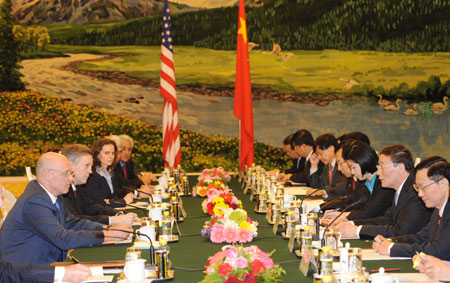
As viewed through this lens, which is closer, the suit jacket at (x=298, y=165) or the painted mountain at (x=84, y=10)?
the suit jacket at (x=298, y=165)

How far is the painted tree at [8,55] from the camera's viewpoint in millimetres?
11016

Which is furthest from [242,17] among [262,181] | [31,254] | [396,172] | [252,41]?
[31,254]

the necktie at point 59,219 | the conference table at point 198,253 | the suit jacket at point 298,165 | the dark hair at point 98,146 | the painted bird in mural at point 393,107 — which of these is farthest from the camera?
the painted bird in mural at point 393,107

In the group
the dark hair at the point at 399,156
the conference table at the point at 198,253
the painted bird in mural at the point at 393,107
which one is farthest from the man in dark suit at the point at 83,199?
the painted bird in mural at the point at 393,107

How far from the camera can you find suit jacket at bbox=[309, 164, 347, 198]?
593cm

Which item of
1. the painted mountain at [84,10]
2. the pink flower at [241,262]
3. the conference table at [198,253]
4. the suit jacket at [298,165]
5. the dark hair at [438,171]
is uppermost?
→ the painted mountain at [84,10]

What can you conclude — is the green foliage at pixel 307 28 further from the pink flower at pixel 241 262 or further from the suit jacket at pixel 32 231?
the pink flower at pixel 241 262

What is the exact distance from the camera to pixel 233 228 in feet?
12.3

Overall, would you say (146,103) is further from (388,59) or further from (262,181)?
(262,181)

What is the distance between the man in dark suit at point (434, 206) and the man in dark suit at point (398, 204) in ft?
1.47

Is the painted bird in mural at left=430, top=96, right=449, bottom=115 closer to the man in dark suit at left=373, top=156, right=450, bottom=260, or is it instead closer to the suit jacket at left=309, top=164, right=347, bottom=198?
the suit jacket at left=309, top=164, right=347, bottom=198

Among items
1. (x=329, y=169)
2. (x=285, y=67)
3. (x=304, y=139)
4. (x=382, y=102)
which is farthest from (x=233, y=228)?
(x=382, y=102)

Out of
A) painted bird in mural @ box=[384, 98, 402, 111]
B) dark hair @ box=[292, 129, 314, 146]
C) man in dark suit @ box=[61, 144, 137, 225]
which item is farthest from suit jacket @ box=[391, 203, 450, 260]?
painted bird in mural @ box=[384, 98, 402, 111]

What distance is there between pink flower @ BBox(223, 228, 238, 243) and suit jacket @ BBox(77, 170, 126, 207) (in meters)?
1.79
